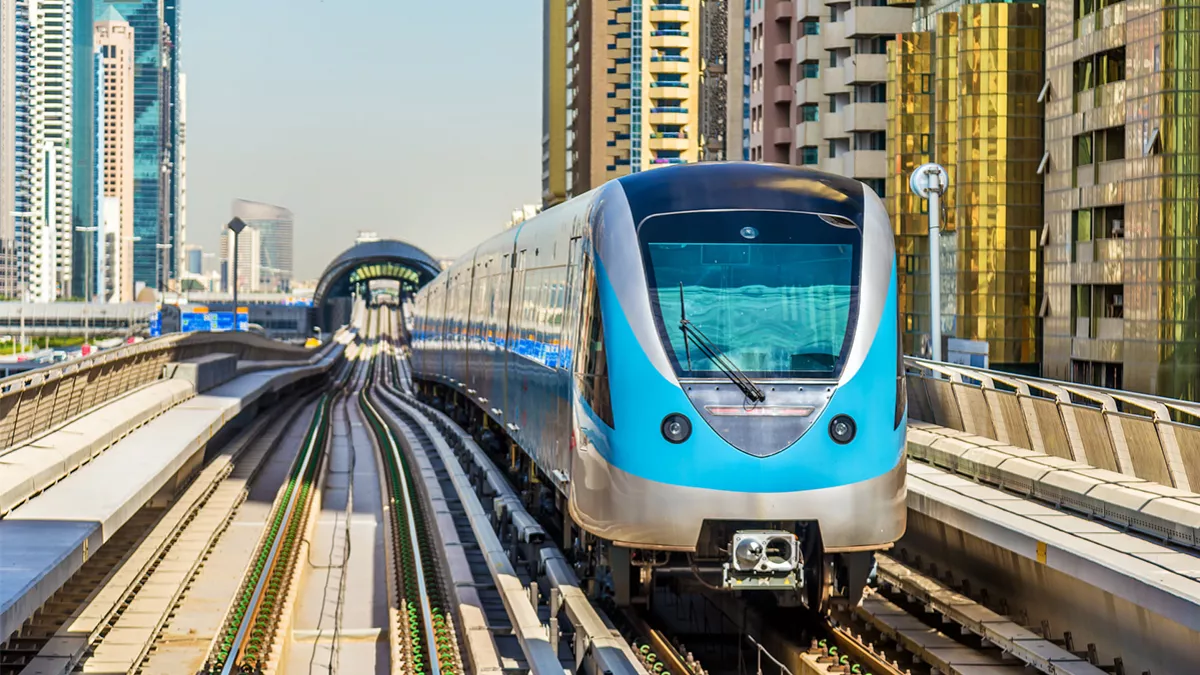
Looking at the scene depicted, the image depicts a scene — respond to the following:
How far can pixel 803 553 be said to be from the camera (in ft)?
38.5

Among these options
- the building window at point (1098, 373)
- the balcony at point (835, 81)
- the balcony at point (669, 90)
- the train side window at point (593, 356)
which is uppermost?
the balcony at point (669, 90)

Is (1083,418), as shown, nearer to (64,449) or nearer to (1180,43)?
Result: (64,449)

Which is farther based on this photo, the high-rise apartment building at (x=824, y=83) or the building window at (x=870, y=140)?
the building window at (x=870, y=140)

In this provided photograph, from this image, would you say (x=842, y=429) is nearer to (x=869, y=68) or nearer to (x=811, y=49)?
(x=869, y=68)

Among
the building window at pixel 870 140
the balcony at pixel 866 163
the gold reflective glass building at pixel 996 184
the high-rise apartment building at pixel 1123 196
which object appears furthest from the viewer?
the building window at pixel 870 140

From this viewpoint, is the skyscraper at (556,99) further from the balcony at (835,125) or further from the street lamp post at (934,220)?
the street lamp post at (934,220)

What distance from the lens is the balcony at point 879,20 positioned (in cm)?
5528

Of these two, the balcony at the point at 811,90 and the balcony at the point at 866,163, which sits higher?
the balcony at the point at 811,90

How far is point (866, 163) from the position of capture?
54.2m

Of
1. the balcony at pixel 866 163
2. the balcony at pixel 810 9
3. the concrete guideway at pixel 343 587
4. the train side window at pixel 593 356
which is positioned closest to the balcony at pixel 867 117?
the balcony at pixel 866 163

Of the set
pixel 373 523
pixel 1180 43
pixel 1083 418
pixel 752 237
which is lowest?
pixel 373 523

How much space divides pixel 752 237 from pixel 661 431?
1.75m

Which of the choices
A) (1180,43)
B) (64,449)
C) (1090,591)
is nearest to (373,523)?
(64,449)

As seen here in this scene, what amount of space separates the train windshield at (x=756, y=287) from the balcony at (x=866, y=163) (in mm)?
42849
